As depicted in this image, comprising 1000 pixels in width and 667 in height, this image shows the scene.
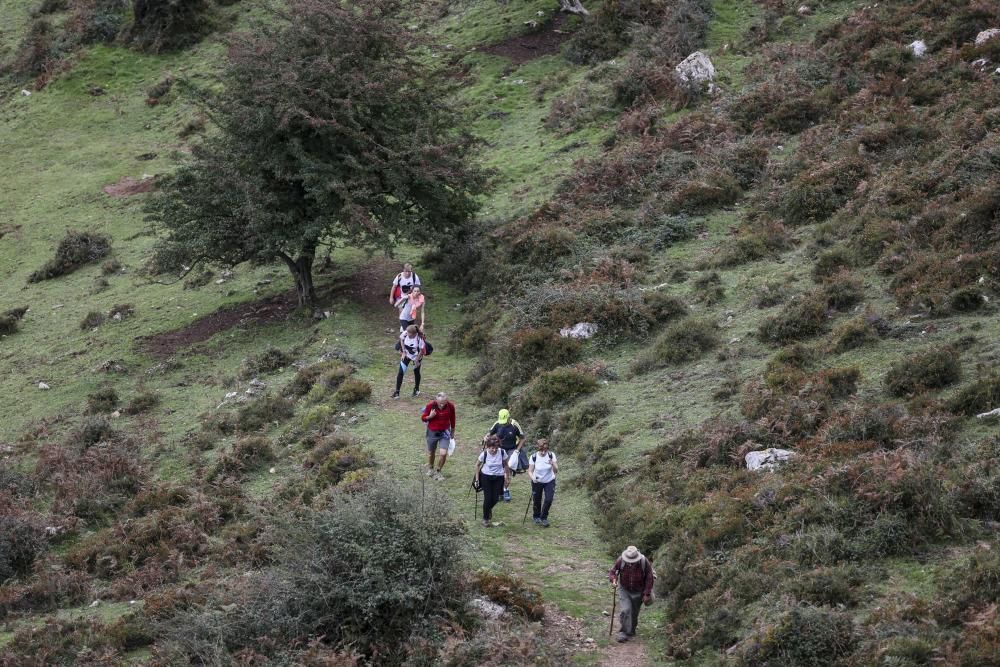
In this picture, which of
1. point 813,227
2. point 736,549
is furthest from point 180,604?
point 813,227

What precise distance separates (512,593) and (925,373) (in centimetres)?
713

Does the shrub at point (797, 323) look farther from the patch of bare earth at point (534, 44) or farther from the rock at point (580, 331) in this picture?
the patch of bare earth at point (534, 44)

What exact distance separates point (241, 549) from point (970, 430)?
11023mm

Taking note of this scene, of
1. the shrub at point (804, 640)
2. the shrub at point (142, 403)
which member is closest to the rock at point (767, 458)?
the shrub at point (804, 640)

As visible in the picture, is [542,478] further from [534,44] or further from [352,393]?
[534,44]

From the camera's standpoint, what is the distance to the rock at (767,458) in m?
14.9

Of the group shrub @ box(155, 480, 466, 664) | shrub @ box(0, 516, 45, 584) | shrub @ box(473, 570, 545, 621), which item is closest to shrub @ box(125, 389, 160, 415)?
shrub @ box(0, 516, 45, 584)

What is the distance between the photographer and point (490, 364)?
23328mm

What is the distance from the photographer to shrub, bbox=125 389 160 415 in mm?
24750

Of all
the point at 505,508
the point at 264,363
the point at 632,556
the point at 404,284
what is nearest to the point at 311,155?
the point at 404,284

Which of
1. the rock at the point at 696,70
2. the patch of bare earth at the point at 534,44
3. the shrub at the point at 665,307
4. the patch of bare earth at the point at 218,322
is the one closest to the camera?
the shrub at the point at 665,307

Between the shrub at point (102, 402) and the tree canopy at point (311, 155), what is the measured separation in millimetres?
4032

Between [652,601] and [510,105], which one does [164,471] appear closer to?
[652,601]

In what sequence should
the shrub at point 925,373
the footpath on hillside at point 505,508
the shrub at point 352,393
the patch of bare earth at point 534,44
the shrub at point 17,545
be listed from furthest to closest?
the patch of bare earth at point 534,44, the shrub at point 352,393, the shrub at point 17,545, the shrub at point 925,373, the footpath on hillside at point 505,508
